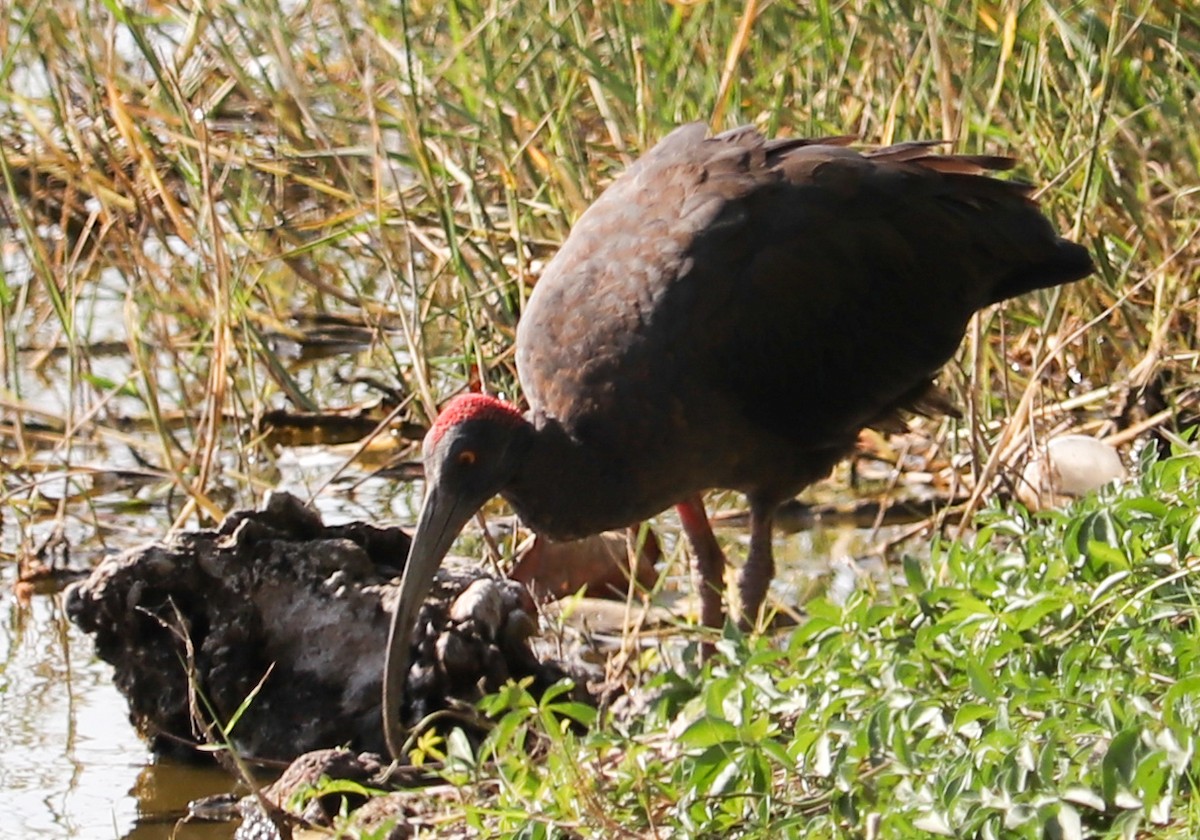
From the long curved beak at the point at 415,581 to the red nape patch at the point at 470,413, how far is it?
14 centimetres

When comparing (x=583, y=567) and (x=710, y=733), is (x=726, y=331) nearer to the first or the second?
(x=583, y=567)

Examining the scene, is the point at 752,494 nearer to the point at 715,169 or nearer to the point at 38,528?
the point at 715,169

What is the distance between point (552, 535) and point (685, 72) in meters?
1.93

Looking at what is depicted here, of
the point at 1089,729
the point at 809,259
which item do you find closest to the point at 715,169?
the point at 809,259

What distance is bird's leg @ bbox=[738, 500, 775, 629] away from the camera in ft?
16.7

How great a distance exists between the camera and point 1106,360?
6367mm

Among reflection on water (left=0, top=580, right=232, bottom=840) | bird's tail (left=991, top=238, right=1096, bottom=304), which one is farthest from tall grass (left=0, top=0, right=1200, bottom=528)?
reflection on water (left=0, top=580, right=232, bottom=840)

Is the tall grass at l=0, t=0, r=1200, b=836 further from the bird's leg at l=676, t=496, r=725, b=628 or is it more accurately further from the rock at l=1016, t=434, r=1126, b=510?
the bird's leg at l=676, t=496, r=725, b=628

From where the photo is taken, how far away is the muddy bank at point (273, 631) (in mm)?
4617

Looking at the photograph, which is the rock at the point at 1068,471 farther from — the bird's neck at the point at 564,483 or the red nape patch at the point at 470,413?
the red nape patch at the point at 470,413

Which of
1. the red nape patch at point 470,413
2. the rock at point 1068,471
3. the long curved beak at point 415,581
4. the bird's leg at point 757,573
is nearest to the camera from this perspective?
the long curved beak at point 415,581

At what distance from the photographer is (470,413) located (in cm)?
448

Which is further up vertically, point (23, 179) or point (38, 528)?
point (23, 179)

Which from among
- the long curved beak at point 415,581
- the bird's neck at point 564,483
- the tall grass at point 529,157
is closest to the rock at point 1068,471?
the tall grass at point 529,157
